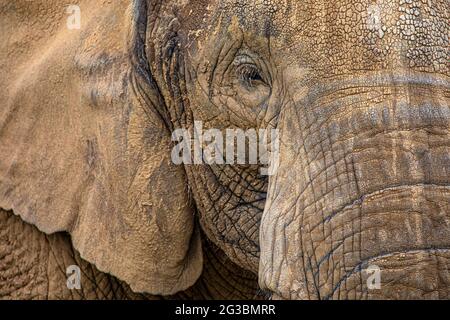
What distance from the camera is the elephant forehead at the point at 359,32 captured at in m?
3.04

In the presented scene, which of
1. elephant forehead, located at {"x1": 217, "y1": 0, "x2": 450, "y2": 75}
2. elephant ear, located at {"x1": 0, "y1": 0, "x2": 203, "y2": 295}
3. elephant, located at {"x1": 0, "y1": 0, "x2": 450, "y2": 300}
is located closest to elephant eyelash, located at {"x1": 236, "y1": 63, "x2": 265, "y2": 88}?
elephant, located at {"x1": 0, "y1": 0, "x2": 450, "y2": 300}

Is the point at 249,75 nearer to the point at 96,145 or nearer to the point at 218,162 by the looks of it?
the point at 218,162

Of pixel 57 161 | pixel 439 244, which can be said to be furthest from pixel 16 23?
pixel 439 244

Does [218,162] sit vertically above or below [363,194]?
above

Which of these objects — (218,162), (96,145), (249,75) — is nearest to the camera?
(249,75)

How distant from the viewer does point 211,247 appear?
397cm

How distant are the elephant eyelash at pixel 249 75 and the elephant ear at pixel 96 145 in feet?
1.14

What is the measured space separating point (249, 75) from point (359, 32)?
40cm

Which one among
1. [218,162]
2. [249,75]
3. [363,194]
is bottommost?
[363,194]

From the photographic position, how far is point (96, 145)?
3.68 m

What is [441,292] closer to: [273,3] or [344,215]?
[344,215]

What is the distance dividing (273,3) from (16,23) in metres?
1.15

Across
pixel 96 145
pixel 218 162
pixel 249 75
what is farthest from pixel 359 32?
pixel 96 145

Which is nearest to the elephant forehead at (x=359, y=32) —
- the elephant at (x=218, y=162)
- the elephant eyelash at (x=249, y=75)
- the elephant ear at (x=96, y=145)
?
the elephant at (x=218, y=162)
